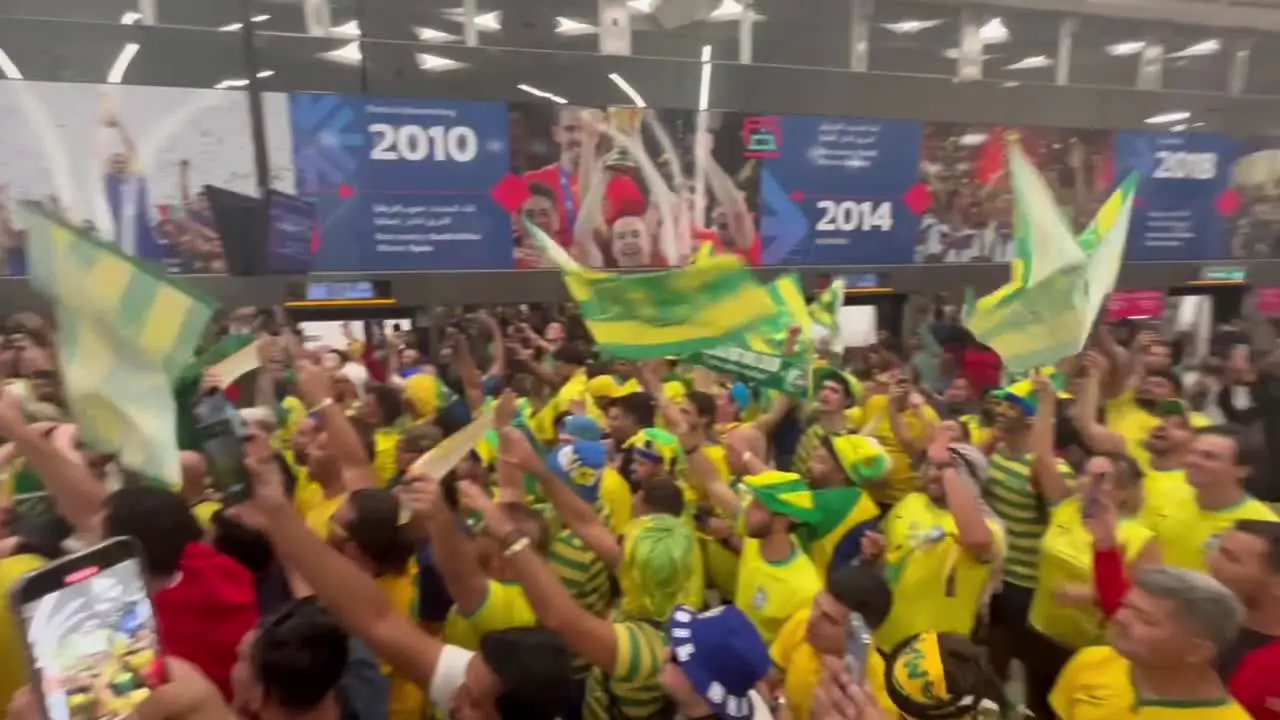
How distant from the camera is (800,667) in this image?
2.59 m

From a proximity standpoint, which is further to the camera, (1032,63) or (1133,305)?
(1032,63)

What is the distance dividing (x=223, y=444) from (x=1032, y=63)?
12430 mm

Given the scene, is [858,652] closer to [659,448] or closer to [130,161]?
[659,448]

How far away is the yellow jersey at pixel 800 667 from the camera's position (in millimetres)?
2461

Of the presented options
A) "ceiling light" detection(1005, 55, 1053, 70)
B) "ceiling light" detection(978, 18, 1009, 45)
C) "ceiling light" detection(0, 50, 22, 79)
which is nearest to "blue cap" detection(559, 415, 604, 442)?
"ceiling light" detection(0, 50, 22, 79)

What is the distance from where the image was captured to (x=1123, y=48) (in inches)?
501

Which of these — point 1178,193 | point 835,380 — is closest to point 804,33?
point 1178,193

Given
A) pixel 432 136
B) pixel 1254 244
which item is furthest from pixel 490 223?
pixel 1254 244

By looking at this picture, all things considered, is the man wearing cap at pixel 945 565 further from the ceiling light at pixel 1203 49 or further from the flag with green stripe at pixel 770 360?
the ceiling light at pixel 1203 49

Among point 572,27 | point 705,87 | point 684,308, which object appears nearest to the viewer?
point 684,308

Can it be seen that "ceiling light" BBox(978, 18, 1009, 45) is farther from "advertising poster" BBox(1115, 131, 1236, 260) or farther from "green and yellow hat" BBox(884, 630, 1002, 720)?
"green and yellow hat" BBox(884, 630, 1002, 720)

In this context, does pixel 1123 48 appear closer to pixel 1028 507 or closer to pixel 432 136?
pixel 432 136

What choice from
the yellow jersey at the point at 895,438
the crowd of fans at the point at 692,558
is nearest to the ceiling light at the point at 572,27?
the crowd of fans at the point at 692,558

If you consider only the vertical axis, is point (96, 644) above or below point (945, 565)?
above
